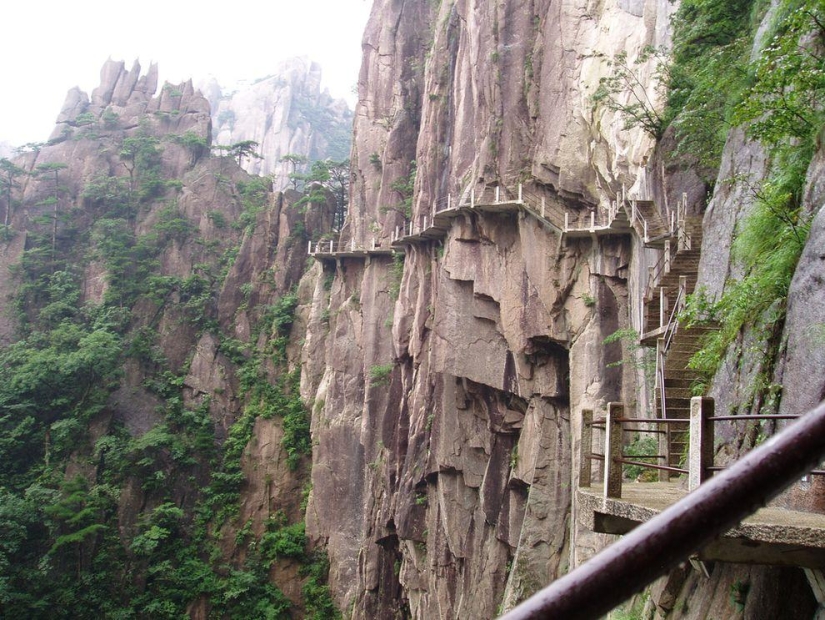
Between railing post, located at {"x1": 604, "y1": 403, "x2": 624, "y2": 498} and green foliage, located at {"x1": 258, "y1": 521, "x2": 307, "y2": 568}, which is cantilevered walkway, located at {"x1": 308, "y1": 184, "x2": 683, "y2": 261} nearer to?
railing post, located at {"x1": 604, "y1": 403, "x2": 624, "y2": 498}

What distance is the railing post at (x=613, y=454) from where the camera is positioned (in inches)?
205

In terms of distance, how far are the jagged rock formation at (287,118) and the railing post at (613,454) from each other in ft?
222

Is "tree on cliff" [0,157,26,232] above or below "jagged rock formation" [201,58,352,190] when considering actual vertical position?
below

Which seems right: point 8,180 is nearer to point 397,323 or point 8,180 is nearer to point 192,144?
point 192,144

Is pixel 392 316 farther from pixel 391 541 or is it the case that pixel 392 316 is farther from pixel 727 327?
pixel 727 327

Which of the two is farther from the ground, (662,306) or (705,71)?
(705,71)

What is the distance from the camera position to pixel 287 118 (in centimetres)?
7425

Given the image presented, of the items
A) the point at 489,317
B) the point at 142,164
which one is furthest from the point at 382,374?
the point at 142,164

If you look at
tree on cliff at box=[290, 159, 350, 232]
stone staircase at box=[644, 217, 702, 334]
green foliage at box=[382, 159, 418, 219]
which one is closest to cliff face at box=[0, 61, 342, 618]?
tree on cliff at box=[290, 159, 350, 232]

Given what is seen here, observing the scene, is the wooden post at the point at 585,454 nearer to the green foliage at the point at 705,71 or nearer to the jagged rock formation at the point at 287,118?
the green foliage at the point at 705,71

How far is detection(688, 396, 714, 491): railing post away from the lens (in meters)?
4.32

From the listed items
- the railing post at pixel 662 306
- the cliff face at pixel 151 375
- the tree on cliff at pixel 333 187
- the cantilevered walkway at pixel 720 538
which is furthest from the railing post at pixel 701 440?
the tree on cliff at pixel 333 187

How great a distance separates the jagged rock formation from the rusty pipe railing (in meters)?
71.6

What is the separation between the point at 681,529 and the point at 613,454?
459 centimetres
